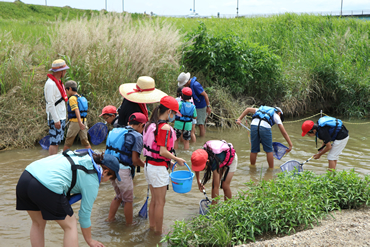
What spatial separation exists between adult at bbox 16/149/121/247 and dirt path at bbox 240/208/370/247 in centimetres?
164

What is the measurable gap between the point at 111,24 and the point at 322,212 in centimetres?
885

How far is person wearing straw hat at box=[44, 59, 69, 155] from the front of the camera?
19.2 ft

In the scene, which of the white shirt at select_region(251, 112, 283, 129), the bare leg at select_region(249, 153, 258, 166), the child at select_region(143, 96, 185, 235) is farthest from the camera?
the bare leg at select_region(249, 153, 258, 166)

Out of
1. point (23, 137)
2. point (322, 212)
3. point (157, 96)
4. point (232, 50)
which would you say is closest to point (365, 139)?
point (232, 50)

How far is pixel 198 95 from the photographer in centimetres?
835

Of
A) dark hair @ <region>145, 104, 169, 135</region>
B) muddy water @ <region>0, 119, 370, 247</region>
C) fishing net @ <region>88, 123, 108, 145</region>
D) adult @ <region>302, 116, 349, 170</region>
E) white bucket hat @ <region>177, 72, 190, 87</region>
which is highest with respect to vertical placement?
white bucket hat @ <region>177, 72, 190, 87</region>

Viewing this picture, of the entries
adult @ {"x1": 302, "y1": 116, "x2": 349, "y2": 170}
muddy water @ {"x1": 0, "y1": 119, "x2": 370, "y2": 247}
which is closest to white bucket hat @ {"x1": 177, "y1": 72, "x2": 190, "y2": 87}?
muddy water @ {"x1": 0, "y1": 119, "x2": 370, "y2": 247}

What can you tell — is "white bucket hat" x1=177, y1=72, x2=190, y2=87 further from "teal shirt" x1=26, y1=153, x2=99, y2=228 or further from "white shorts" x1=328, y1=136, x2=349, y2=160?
"teal shirt" x1=26, y1=153, x2=99, y2=228

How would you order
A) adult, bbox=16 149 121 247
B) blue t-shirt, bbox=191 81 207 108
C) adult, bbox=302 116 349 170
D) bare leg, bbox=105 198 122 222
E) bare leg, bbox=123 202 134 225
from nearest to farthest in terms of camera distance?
adult, bbox=16 149 121 247 < bare leg, bbox=123 202 134 225 < bare leg, bbox=105 198 122 222 < adult, bbox=302 116 349 170 < blue t-shirt, bbox=191 81 207 108

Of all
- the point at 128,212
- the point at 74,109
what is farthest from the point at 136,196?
the point at 74,109

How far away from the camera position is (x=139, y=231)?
13.7 feet

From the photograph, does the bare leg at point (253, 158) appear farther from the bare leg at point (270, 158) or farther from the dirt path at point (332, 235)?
the dirt path at point (332, 235)

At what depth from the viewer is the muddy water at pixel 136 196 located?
403 cm

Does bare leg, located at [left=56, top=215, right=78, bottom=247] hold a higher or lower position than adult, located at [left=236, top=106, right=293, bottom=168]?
lower
